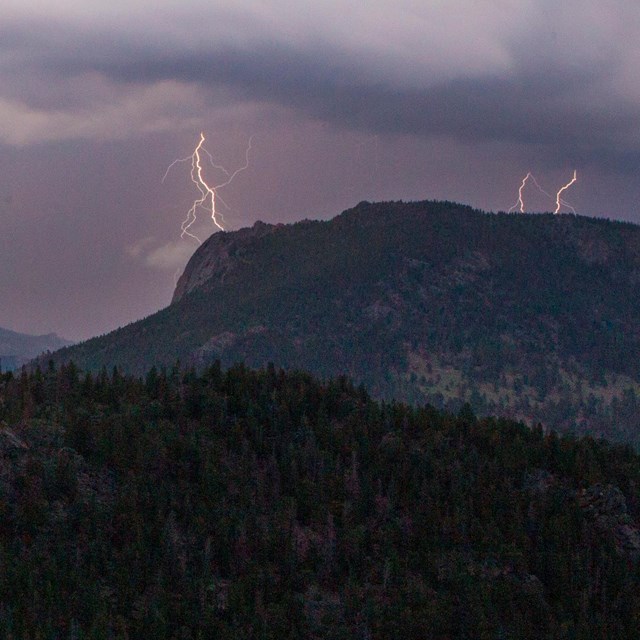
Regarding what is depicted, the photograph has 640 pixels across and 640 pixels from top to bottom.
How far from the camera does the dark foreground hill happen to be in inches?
4385

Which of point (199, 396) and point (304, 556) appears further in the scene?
point (199, 396)

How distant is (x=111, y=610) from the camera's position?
108 m

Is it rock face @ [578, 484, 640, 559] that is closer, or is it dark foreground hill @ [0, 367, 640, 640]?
dark foreground hill @ [0, 367, 640, 640]

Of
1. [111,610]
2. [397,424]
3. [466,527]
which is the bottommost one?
[111,610]

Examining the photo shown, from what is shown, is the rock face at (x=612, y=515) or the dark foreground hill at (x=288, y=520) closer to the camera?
the dark foreground hill at (x=288, y=520)

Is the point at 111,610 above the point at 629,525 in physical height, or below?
below

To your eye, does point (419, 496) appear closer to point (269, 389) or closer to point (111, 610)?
point (269, 389)

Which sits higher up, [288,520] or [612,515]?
[612,515]

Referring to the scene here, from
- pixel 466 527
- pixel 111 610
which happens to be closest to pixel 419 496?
pixel 466 527

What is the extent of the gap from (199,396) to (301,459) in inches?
707

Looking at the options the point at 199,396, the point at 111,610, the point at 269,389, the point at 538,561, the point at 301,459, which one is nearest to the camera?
the point at 111,610

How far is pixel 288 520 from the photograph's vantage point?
128500 millimetres

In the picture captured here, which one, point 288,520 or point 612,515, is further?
point 612,515

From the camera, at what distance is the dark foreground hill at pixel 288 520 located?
111 metres
